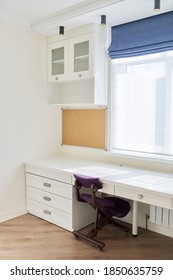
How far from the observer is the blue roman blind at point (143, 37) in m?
2.61

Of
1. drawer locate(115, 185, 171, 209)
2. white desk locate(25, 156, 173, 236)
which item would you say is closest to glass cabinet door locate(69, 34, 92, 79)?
white desk locate(25, 156, 173, 236)

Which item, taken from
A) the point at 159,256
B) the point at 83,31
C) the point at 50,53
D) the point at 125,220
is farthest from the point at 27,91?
the point at 159,256

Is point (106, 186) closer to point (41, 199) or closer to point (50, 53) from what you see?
point (41, 199)

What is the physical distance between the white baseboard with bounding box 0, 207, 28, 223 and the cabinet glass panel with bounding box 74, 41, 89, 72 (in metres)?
1.94

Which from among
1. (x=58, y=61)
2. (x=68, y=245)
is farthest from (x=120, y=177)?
(x=58, y=61)

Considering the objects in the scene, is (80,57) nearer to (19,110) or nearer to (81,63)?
(81,63)

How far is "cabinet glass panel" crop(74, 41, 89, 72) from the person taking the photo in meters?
3.03

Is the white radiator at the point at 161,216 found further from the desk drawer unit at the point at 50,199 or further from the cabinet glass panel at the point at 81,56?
the cabinet glass panel at the point at 81,56

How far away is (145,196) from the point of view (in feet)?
7.32

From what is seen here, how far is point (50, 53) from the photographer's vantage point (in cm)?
343

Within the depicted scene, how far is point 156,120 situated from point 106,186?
0.98 m

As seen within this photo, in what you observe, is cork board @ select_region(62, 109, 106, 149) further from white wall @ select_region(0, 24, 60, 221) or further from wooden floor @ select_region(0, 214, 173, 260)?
wooden floor @ select_region(0, 214, 173, 260)

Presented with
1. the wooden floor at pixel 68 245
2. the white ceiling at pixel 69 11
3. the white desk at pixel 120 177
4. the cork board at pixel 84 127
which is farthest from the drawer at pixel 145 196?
the white ceiling at pixel 69 11

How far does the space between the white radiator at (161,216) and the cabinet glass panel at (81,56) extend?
179 centimetres
